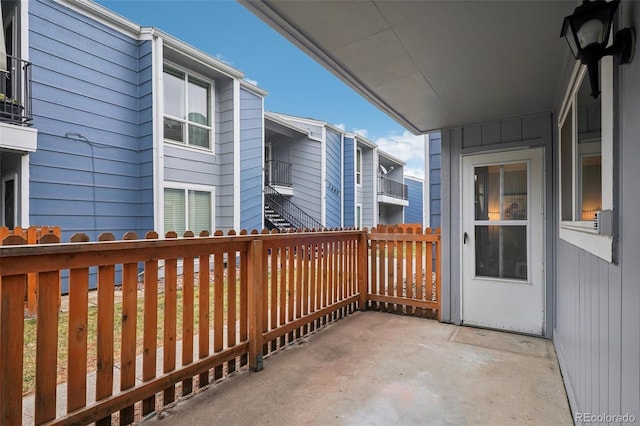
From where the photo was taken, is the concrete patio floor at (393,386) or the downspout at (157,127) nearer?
the concrete patio floor at (393,386)

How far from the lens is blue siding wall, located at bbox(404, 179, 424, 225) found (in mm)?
22203

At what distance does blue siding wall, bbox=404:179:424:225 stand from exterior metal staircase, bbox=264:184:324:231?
461 inches

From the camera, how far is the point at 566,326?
248 centimetres

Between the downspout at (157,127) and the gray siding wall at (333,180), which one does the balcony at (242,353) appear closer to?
the downspout at (157,127)

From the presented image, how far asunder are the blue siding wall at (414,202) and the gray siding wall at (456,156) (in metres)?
18.1

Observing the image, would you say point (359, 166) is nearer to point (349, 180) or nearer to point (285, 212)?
point (349, 180)

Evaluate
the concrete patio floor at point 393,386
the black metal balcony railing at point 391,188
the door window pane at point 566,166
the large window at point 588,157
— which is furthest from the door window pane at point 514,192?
the black metal balcony railing at point 391,188

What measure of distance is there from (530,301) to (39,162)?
7105 millimetres

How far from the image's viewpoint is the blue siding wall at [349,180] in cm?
1338

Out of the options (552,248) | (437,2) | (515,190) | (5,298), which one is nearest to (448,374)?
(552,248)

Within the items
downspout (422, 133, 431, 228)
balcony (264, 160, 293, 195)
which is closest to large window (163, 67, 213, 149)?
balcony (264, 160, 293, 195)

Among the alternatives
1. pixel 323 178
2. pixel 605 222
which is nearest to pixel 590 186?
pixel 605 222

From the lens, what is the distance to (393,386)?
2457mm

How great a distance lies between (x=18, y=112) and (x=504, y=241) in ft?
23.1
